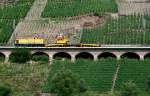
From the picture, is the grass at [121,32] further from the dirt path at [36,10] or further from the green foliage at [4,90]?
the green foliage at [4,90]

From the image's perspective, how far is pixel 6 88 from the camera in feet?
260

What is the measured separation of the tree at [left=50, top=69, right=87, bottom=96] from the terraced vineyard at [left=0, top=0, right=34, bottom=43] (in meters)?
27.5

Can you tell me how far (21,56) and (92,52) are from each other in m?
10.7

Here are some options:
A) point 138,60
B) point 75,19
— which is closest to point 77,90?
point 138,60

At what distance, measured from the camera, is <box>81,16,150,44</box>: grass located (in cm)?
10562

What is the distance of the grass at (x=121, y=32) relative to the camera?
105625 millimetres

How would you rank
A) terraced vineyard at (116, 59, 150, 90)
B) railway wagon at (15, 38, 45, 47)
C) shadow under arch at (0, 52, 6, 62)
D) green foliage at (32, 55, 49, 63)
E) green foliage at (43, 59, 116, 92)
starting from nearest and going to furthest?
1. green foliage at (43, 59, 116, 92)
2. terraced vineyard at (116, 59, 150, 90)
3. green foliage at (32, 55, 49, 63)
4. shadow under arch at (0, 52, 6, 62)
5. railway wagon at (15, 38, 45, 47)

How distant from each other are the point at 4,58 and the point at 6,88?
2304 cm

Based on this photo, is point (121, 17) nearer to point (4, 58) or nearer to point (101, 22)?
point (101, 22)

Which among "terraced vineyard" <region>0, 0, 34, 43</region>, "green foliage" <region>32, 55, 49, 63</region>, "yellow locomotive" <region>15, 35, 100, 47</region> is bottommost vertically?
"green foliage" <region>32, 55, 49, 63</region>

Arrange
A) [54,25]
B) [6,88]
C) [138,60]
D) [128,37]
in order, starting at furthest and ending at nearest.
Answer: [54,25] → [128,37] → [138,60] → [6,88]

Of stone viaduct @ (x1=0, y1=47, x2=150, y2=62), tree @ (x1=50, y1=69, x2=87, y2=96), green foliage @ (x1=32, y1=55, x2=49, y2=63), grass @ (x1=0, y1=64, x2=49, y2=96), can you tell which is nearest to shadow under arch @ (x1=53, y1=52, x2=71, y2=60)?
stone viaduct @ (x1=0, y1=47, x2=150, y2=62)

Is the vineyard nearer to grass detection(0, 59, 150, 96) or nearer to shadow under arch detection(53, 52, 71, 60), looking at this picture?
grass detection(0, 59, 150, 96)

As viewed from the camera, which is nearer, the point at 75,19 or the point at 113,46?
the point at 113,46
